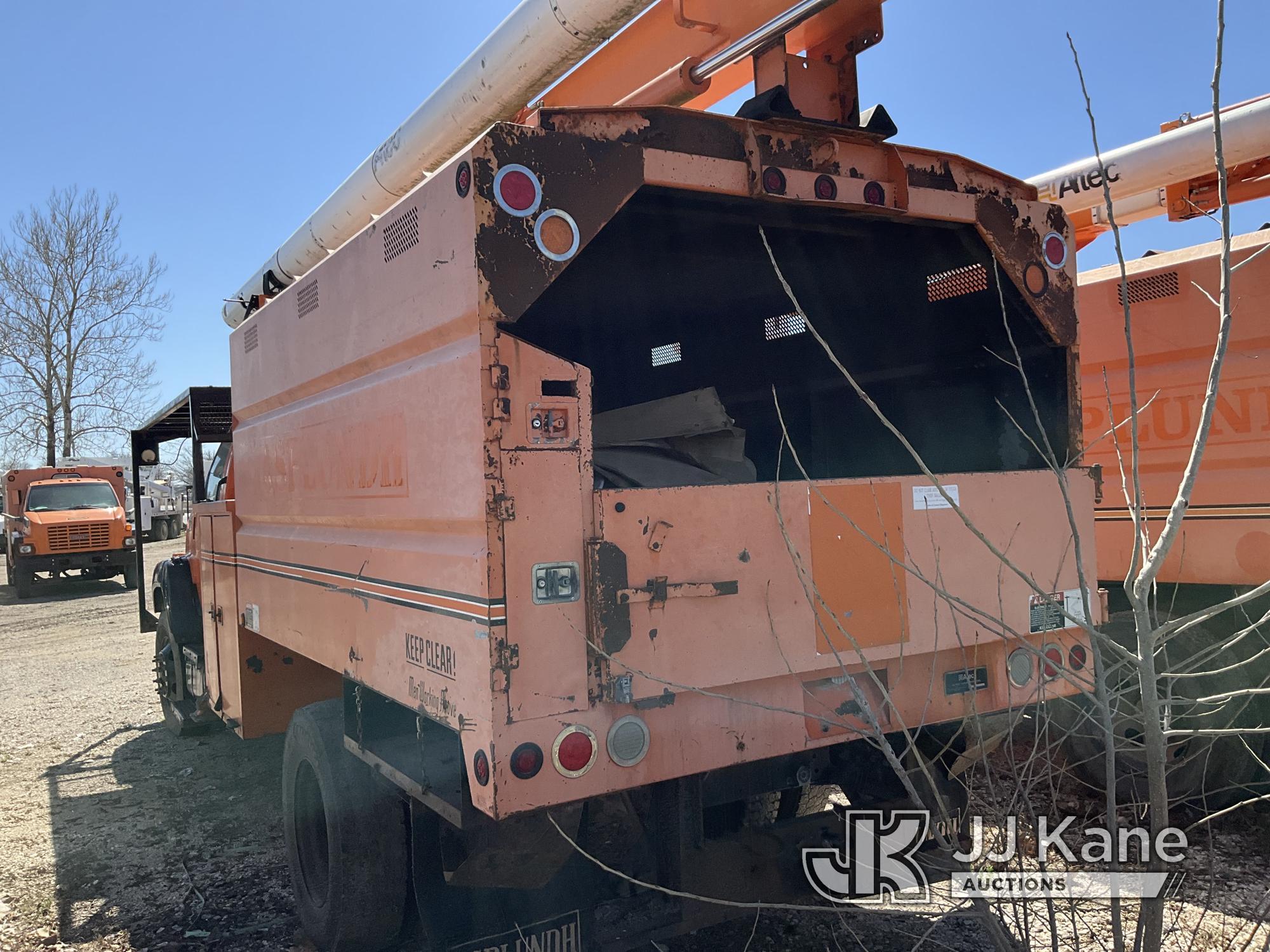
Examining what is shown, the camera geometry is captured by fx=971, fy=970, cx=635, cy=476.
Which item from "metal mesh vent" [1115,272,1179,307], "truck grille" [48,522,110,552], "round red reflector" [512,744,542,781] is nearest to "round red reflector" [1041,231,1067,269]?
"metal mesh vent" [1115,272,1179,307]

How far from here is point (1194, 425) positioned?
495 cm

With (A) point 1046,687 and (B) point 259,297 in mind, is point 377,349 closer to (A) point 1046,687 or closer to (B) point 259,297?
(A) point 1046,687

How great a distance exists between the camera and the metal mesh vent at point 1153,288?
509 cm

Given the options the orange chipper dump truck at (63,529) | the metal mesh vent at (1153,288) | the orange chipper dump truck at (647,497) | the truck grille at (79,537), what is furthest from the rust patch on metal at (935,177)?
the truck grille at (79,537)

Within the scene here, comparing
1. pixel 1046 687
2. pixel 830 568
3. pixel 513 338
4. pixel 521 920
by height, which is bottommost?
pixel 521 920

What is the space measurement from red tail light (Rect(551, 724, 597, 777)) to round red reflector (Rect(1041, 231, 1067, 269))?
2.45 metres

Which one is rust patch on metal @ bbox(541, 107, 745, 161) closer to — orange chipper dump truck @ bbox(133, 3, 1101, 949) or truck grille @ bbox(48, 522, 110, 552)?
orange chipper dump truck @ bbox(133, 3, 1101, 949)

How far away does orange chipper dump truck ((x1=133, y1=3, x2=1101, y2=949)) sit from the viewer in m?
2.54

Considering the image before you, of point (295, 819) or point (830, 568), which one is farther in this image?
point (295, 819)

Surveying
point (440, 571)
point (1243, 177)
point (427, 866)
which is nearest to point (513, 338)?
point (440, 571)

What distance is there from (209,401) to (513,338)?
180 inches

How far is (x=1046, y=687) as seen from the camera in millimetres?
3516

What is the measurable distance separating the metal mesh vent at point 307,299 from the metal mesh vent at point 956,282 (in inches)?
95.8

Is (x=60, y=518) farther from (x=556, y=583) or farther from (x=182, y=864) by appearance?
(x=556, y=583)
